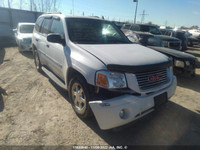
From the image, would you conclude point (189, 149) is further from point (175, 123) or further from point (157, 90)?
point (157, 90)

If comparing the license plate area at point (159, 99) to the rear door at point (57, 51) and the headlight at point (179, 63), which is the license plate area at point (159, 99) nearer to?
the rear door at point (57, 51)

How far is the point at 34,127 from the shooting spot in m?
2.61

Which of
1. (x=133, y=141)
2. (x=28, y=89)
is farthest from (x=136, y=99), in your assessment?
(x=28, y=89)

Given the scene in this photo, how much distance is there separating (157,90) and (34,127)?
2240 mm

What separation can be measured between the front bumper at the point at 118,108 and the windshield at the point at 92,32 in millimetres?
1464

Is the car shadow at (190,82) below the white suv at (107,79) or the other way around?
below

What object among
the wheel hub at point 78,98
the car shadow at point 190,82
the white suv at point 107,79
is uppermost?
the white suv at point 107,79

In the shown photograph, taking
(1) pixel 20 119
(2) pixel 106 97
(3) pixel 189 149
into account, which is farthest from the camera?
(1) pixel 20 119

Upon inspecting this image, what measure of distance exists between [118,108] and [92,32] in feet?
6.57

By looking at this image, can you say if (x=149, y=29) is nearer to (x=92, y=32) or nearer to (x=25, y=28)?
(x=92, y=32)

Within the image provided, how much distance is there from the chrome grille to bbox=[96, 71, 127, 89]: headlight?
255mm

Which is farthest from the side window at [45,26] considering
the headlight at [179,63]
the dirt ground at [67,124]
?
the headlight at [179,63]

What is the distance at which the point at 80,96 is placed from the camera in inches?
105

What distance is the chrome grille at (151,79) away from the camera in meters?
2.22
